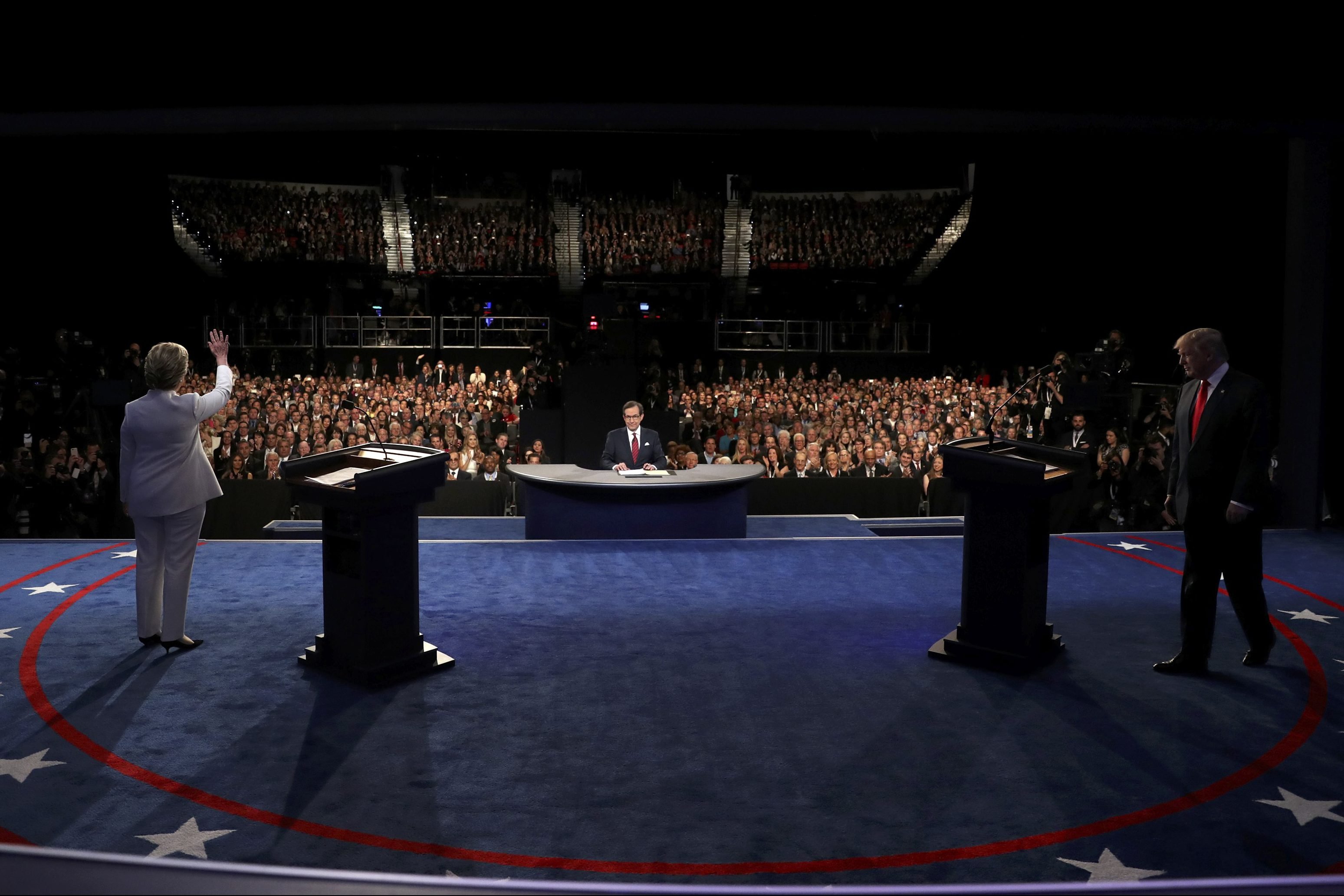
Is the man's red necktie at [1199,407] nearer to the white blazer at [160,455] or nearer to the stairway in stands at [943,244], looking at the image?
the white blazer at [160,455]

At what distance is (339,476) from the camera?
4.69m

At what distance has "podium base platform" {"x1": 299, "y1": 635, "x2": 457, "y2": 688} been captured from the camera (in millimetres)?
4562

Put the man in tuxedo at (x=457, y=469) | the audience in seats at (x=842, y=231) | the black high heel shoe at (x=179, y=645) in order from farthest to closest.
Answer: the audience in seats at (x=842, y=231), the man in tuxedo at (x=457, y=469), the black high heel shoe at (x=179, y=645)

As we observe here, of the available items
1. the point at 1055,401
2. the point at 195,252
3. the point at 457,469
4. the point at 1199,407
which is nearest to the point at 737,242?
the point at 195,252

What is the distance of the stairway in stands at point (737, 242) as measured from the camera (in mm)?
23906

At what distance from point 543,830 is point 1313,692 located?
3646mm

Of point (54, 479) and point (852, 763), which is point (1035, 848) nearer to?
point (852, 763)

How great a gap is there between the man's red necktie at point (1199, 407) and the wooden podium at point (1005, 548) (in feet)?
1.63

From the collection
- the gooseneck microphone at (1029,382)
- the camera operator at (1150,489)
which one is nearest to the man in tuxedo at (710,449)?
the gooseneck microphone at (1029,382)

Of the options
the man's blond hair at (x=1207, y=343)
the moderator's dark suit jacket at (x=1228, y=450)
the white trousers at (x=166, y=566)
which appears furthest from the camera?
the white trousers at (x=166, y=566)

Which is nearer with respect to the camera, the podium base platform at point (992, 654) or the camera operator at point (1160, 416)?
the podium base platform at point (992, 654)

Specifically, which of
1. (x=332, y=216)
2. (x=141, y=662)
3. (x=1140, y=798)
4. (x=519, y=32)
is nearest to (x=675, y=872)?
(x=1140, y=798)

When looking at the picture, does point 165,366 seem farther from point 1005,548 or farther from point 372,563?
point 1005,548

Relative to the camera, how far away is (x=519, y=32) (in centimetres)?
598
